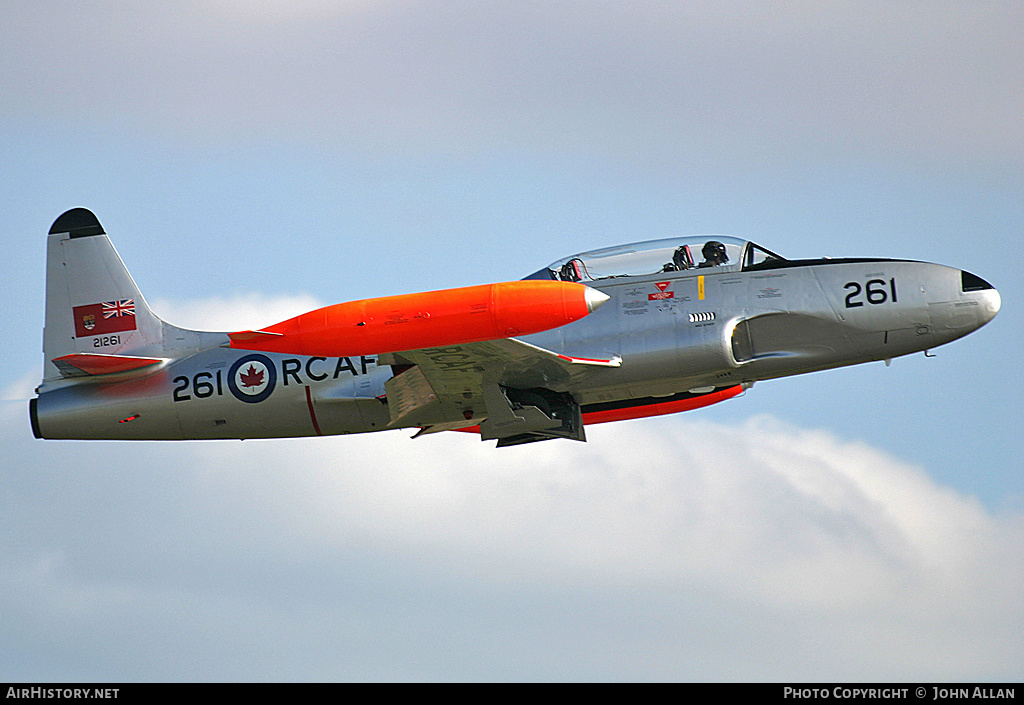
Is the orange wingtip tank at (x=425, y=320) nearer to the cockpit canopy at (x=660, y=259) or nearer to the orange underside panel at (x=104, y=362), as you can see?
the cockpit canopy at (x=660, y=259)

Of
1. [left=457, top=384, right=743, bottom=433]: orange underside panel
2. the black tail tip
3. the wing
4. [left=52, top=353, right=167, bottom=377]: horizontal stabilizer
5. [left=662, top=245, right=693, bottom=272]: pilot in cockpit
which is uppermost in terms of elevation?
the black tail tip

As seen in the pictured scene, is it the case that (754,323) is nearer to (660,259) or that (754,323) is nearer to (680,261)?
(680,261)

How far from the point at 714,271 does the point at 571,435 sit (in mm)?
3561

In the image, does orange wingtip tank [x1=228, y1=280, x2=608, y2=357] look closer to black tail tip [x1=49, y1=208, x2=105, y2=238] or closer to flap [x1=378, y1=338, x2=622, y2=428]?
flap [x1=378, y1=338, x2=622, y2=428]

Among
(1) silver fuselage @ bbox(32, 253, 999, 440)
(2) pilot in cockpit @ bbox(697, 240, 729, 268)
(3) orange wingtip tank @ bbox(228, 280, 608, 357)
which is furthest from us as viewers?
(2) pilot in cockpit @ bbox(697, 240, 729, 268)

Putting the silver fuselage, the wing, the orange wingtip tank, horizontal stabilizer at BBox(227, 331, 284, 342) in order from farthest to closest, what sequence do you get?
the silver fuselage → the wing → horizontal stabilizer at BBox(227, 331, 284, 342) → the orange wingtip tank

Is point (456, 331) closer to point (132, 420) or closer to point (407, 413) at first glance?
point (407, 413)

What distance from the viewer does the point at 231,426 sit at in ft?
69.4

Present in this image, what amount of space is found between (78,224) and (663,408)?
1128 centimetres

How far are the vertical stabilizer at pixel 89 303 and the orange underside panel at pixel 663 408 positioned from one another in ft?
19.9

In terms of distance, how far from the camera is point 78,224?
75.1 ft

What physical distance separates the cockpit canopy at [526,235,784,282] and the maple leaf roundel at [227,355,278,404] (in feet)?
15.7

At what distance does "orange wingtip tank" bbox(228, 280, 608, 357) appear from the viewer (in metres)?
16.4

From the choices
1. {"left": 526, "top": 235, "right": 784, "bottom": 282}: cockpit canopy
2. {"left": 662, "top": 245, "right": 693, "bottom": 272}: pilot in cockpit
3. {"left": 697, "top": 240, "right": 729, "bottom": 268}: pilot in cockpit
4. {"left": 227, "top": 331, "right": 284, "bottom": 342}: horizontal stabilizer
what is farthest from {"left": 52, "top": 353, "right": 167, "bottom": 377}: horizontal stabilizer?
{"left": 697, "top": 240, "right": 729, "bottom": 268}: pilot in cockpit
